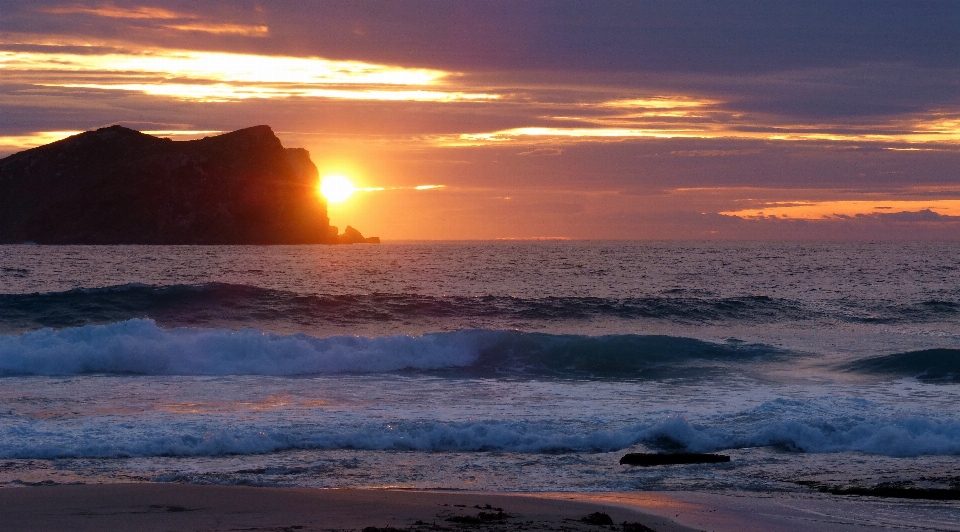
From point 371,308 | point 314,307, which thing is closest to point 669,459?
point 371,308

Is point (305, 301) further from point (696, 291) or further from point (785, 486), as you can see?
point (785, 486)

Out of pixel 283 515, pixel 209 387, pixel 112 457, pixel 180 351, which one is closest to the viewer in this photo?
pixel 283 515

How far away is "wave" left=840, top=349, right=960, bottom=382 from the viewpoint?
19109mm

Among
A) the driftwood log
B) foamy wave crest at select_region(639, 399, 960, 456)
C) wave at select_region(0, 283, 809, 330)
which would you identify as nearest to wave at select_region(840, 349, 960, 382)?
foamy wave crest at select_region(639, 399, 960, 456)

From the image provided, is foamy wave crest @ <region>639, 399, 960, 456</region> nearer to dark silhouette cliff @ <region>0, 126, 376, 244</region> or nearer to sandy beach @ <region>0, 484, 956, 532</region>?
sandy beach @ <region>0, 484, 956, 532</region>

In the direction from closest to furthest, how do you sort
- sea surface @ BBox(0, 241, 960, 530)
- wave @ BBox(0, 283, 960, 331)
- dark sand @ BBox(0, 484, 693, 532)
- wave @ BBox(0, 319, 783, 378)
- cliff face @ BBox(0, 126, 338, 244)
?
1. dark sand @ BBox(0, 484, 693, 532)
2. sea surface @ BBox(0, 241, 960, 530)
3. wave @ BBox(0, 319, 783, 378)
4. wave @ BBox(0, 283, 960, 331)
5. cliff face @ BBox(0, 126, 338, 244)

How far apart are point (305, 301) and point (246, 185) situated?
358ft

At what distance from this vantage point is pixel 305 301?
32.4 m

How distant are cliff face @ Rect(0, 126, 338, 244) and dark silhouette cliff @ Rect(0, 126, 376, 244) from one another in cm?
15

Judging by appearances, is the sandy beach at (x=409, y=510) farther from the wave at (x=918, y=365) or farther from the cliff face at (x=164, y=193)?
the cliff face at (x=164, y=193)

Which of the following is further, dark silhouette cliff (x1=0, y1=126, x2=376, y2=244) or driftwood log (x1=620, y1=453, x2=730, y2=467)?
dark silhouette cliff (x1=0, y1=126, x2=376, y2=244)

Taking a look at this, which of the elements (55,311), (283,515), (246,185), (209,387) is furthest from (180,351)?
(246,185)

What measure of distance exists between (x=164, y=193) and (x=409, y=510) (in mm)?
132018

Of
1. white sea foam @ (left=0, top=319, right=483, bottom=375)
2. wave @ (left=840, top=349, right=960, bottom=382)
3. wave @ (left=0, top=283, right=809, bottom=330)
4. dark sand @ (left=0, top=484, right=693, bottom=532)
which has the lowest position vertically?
wave @ (left=0, top=283, right=809, bottom=330)
